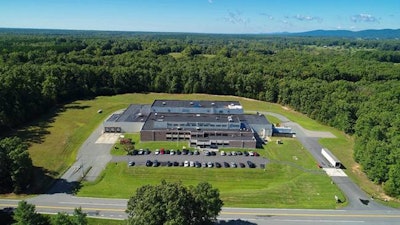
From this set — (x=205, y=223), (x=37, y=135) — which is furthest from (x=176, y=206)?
(x=37, y=135)

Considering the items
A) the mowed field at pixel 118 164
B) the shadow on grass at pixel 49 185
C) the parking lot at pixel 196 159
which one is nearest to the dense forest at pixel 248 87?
the mowed field at pixel 118 164

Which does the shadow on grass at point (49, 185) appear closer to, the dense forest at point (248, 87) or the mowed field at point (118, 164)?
the mowed field at point (118, 164)

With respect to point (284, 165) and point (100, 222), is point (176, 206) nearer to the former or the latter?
point (100, 222)

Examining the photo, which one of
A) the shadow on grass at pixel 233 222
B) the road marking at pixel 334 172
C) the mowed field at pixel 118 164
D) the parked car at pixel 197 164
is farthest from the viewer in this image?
the parked car at pixel 197 164

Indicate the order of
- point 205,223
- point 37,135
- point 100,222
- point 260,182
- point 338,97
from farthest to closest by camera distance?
point 338,97 < point 37,135 < point 260,182 < point 100,222 < point 205,223

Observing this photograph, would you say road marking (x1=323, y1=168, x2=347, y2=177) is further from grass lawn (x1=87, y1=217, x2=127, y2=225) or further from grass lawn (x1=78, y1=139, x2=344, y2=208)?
grass lawn (x1=87, y1=217, x2=127, y2=225)
